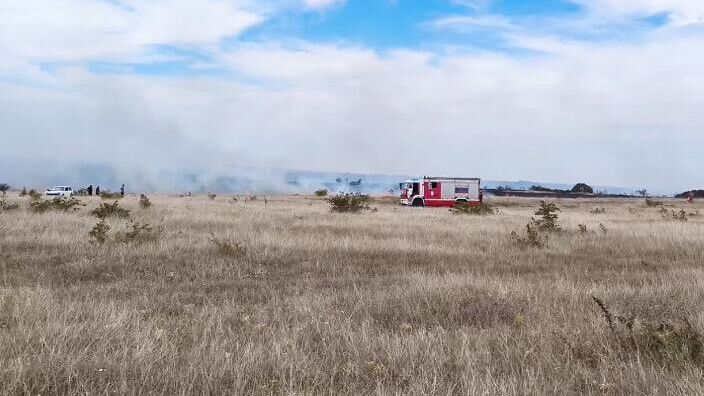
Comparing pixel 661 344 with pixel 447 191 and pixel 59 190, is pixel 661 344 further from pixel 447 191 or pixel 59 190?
pixel 59 190

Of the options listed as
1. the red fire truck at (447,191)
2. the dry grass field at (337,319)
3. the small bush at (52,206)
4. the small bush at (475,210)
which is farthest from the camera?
the red fire truck at (447,191)

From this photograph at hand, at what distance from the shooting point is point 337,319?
6109 mm

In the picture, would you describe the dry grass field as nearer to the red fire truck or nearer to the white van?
the red fire truck

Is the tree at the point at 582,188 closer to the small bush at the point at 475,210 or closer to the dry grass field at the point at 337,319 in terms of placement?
the small bush at the point at 475,210

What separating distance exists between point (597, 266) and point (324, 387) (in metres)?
8.78

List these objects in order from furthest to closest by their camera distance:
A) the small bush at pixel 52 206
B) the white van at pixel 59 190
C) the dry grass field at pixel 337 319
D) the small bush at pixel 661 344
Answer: the white van at pixel 59 190 < the small bush at pixel 52 206 < the small bush at pixel 661 344 < the dry grass field at pixel 337 319

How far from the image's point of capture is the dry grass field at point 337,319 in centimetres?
415

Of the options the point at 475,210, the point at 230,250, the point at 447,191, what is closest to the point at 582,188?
the point at 447,191

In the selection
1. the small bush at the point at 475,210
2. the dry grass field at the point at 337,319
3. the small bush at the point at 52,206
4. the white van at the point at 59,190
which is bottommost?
the dry grass field at the point at 337,319

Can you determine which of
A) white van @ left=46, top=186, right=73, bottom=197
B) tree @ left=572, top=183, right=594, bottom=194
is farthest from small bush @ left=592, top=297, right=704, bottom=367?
tree @ left=572, top=183, right=594, bottom=194

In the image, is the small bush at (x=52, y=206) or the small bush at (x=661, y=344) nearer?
the small bush at (x=661, y=344)

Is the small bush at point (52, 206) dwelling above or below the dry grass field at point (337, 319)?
above

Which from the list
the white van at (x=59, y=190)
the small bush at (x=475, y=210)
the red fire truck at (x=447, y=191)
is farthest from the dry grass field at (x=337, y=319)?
the white van at (x=59, y=190)

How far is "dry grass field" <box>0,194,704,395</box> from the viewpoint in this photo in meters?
4.15
